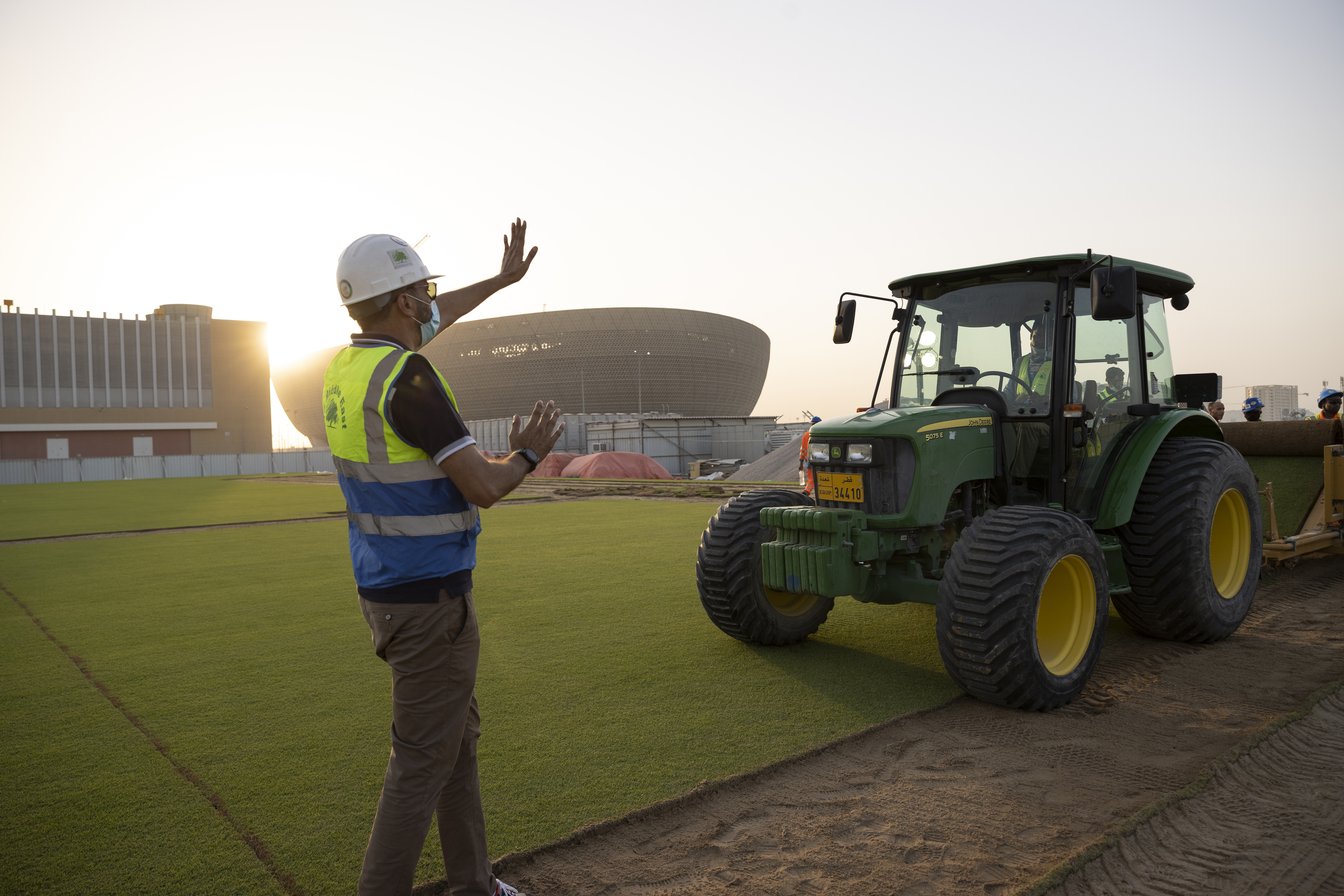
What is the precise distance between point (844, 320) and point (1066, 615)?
221 centimetres

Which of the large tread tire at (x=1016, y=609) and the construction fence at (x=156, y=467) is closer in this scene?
the large tread tire at (x=1016, y=609)

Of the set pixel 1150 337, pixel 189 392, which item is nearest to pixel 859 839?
pixel 1150 337

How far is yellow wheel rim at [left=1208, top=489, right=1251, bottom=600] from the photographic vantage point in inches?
225

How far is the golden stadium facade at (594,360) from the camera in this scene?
8325 cm

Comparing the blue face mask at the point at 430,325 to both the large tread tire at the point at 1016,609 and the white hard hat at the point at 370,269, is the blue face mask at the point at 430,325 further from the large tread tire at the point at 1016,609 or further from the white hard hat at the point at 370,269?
the large tread tire at the point at 1016,609

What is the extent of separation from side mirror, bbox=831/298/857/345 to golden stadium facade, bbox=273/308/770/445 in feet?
249

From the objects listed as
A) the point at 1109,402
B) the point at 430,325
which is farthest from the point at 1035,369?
the point at 430,325

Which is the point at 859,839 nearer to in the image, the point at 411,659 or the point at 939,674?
the point at 411,659

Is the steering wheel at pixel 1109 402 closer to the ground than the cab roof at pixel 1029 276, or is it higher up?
closer to the ground

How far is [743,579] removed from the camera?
205 inches

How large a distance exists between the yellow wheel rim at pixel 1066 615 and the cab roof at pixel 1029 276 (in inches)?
67.2

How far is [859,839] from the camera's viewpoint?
3.02 meters

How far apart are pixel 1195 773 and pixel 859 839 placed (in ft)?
4.84

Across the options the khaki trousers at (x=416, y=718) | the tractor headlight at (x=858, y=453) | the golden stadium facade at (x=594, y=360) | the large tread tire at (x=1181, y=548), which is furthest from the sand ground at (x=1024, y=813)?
the golden stadium facade at (x=594, y=360)
